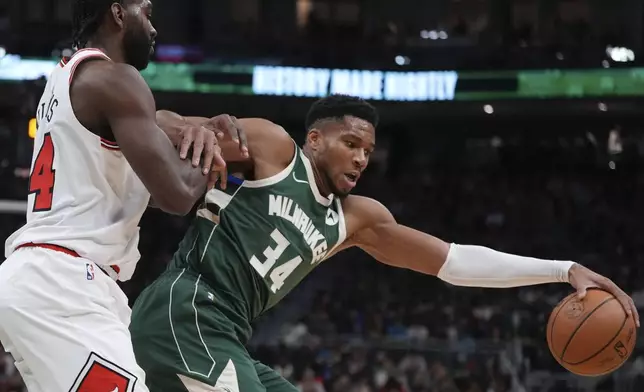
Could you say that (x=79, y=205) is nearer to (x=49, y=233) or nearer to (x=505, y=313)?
(x=49, y=233)

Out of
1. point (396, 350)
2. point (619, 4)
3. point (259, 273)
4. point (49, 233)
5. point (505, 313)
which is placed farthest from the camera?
point (619, 4)

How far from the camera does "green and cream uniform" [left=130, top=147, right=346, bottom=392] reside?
11.5ft

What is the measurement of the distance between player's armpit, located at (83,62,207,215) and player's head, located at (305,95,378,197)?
1570mm

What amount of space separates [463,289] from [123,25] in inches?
476

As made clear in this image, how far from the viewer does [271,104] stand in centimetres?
1780

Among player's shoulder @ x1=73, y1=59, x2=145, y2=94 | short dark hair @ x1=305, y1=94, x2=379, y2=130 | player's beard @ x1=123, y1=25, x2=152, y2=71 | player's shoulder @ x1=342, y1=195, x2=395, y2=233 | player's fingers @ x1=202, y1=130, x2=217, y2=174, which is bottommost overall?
player's shoulder @ x1=342, y1=195, x2=395, y2=233

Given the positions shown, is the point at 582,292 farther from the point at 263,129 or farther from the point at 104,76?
the point at 104,76

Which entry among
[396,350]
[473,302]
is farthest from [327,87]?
[396,350]

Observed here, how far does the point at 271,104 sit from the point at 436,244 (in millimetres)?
13649

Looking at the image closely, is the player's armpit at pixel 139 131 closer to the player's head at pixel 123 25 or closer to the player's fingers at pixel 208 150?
the player's fingers at pixel 208 150

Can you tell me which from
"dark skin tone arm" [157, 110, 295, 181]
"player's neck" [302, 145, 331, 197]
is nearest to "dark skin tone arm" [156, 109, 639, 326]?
"player's neck" [302, 145, 331, 197]

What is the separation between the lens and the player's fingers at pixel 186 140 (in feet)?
8.63

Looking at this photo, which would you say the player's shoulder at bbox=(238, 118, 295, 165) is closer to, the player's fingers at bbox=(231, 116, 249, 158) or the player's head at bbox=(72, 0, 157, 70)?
the player's fingers at bbox=(231, 116, 249, 158)

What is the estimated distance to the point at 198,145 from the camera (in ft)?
8.80
